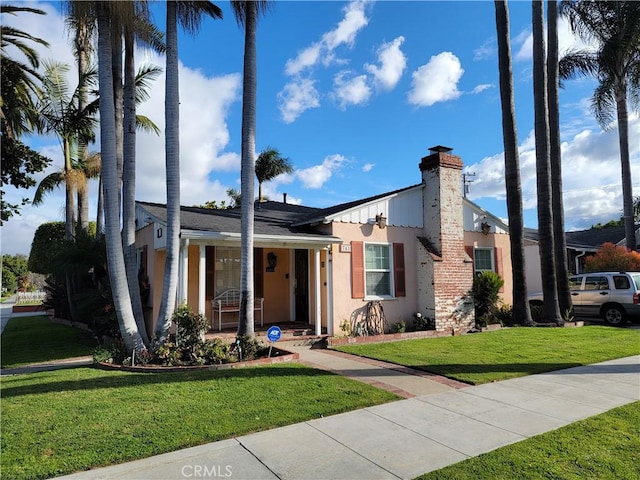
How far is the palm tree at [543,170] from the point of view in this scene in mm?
13305

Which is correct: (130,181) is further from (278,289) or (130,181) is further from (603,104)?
(603,104)

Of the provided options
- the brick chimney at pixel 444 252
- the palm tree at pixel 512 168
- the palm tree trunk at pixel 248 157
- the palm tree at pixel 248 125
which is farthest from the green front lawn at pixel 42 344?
the palm tree at pixel 512 168

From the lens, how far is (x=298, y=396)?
561 centimetres

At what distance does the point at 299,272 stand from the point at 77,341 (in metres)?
6.69

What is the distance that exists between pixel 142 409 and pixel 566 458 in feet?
15.0

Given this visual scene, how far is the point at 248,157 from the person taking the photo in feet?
29.1

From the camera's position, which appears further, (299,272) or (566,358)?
(299,272)

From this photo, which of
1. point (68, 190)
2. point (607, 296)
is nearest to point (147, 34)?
point (68, 190)

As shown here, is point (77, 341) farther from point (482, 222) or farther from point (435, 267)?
point (482, 222)

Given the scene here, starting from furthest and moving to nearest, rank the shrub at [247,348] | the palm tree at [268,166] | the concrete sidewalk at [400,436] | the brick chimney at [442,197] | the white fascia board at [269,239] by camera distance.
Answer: the palm tree at [268,166] < the brick chimney at [442,197] < the white fascia board at [269,239] < the shrub at [247,348] < the concrete sidewalk at [400,436]

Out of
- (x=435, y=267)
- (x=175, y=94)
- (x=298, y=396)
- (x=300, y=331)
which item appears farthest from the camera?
(x=435, y=267)

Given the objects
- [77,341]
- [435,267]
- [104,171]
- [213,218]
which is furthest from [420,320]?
[77,341]

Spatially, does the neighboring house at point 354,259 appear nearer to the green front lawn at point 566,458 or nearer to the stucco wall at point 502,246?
the stucco wall at point 502,246

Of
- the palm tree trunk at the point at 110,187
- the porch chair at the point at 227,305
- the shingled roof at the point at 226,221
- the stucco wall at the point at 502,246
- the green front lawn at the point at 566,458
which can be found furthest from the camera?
the stucco wall at the point at 502,246
